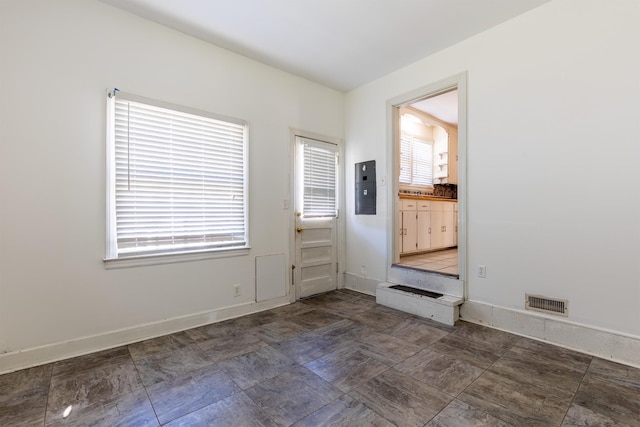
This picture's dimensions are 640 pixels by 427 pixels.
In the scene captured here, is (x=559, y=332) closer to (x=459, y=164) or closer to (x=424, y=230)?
(x=459, y=164)

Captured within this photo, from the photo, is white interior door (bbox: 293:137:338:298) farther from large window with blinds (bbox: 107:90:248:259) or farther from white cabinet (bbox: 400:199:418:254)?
white cabinet (bbox: 400:199:418:254)

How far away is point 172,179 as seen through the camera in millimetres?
2904

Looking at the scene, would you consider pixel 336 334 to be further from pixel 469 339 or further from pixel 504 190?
pixel 504 190

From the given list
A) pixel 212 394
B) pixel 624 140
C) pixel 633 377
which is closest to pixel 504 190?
pixel 624 140

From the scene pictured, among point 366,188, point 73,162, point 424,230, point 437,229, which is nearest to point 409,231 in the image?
point 424,230

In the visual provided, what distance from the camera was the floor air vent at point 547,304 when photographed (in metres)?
2.51

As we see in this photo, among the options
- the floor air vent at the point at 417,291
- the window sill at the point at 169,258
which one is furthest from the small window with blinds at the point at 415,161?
the window sill at the point at 169,258

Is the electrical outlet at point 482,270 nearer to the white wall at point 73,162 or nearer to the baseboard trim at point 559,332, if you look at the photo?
the baseboard trim at point 559,332

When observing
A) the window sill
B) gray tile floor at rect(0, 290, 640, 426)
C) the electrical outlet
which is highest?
the window sill

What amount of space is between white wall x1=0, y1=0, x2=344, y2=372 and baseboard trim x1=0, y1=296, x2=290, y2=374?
49 millimetres

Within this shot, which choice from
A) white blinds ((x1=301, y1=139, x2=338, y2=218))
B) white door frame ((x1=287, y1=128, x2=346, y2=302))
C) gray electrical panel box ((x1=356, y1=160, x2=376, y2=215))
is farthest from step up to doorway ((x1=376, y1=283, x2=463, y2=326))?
white blinds ((x1=301, y1=139, x2=338, y2=218))

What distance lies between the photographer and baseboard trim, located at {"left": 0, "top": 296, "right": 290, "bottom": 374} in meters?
2.18

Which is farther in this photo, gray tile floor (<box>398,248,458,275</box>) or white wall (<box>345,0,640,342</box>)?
gray tile floor (<box>398,248,458,275</box>)

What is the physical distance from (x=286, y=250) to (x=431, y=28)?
2910 mm
